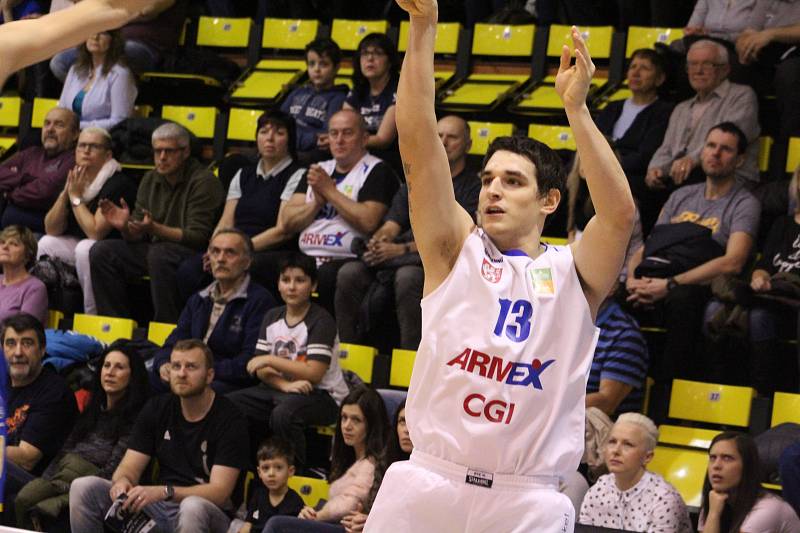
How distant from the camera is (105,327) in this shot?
28.6 ft

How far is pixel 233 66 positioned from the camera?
10914 millimetres

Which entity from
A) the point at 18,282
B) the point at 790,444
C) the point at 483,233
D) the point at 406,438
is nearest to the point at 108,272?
the point at 18,282

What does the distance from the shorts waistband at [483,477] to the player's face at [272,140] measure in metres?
5.62

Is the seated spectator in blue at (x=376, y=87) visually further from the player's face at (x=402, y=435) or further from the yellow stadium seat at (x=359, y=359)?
the player's face at (x=402, y=435)

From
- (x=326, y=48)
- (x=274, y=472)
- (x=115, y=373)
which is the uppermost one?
(x=326, y=48)

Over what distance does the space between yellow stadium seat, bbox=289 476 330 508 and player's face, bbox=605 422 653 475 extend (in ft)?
5.44

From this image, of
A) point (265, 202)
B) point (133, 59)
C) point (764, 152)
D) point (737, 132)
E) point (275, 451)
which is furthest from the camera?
point (133, 59)

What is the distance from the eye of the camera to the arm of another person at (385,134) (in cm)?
912

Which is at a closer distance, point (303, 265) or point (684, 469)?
point (684, 469)

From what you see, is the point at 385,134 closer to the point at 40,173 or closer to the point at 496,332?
the point at 40,173

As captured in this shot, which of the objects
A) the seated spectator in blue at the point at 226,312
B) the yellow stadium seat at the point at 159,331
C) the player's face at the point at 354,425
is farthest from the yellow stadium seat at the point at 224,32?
the player's face at the point at 354,425

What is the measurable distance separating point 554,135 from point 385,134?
116 centimetres

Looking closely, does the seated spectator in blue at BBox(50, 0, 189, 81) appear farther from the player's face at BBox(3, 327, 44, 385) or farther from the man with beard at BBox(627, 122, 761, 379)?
the man with beard at BBox(627, 122, 761, 379)

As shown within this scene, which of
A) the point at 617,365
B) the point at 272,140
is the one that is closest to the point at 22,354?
the point at 272,140
